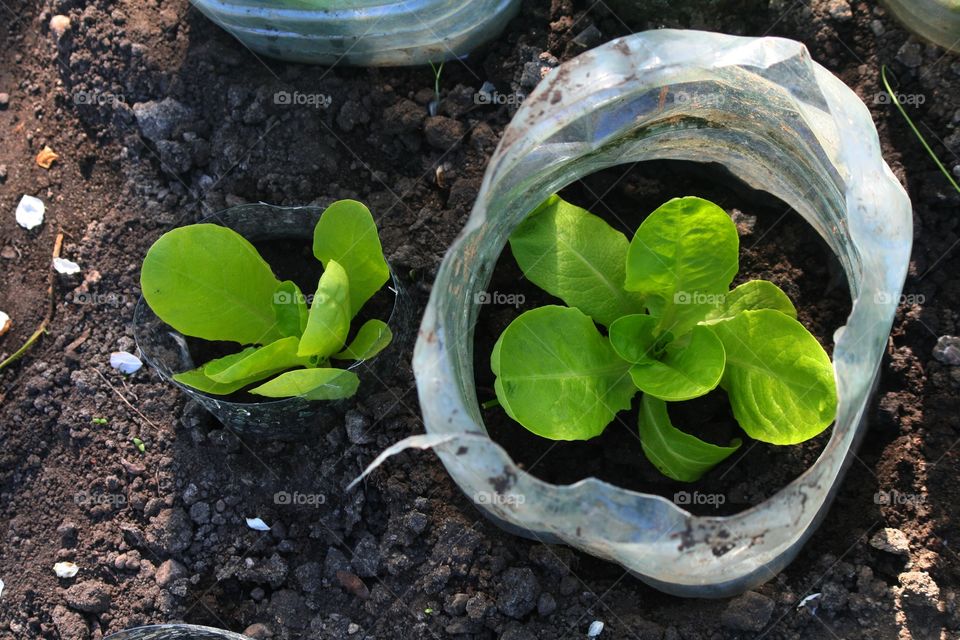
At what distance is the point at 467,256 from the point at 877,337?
2.02 feet

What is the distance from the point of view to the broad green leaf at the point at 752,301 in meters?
1.51

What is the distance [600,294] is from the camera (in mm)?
1558

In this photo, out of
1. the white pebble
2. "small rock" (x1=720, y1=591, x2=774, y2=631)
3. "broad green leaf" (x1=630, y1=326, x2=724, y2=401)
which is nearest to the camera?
"broad green leaf" (x1=630, y1=326, x2=724, y2=401)

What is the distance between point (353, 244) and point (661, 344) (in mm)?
551

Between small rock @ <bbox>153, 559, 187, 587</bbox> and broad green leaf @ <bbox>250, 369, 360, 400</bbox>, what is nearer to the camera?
broad green leaf @ <bbox>250, 369, 360, 400</bbox>

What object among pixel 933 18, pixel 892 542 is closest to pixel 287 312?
pixel 892 542

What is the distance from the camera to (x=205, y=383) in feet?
4.94

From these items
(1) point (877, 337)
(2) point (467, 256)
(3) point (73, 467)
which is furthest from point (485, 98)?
(3) point (73, 467)

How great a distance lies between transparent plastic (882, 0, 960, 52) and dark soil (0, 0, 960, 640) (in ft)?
0.08

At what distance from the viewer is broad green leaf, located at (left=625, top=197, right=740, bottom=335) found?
1354 millimetres

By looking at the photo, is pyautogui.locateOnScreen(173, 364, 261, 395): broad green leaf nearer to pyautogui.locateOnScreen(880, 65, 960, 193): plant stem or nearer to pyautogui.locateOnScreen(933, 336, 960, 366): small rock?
pyautogui.locateOnScreen(933, 336, 960, 366): small rock

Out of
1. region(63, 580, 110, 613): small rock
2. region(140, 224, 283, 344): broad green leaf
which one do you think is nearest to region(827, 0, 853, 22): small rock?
region(140, 224, 283, 344): broad green leaf

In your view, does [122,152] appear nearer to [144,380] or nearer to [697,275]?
[144,380]

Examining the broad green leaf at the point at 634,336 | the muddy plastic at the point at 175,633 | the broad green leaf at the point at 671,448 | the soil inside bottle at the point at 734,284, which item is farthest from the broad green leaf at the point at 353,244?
the muddy plastic at the point at 175,633
